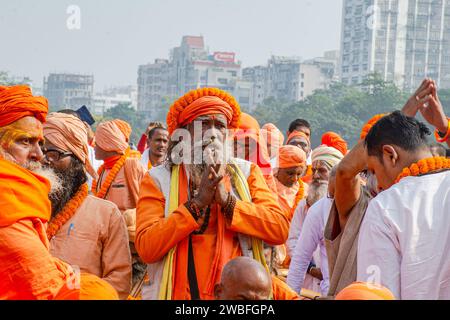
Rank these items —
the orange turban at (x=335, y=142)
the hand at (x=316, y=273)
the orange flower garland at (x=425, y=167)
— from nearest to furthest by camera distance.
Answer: the orange flower garland at (x=425, y=167) → the hand at (x=316, y=273) → the orange turban at (x=335, y=142)

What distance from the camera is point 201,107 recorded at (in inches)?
179

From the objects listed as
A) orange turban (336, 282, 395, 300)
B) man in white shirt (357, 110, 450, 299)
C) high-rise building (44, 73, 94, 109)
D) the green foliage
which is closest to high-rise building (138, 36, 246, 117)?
high-rise building (44, 73, 94, 109)

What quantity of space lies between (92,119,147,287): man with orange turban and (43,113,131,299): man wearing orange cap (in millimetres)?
2692

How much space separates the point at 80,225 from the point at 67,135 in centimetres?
49

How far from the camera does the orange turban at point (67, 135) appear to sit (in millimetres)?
4480

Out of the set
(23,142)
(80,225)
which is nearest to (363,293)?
(23,142)

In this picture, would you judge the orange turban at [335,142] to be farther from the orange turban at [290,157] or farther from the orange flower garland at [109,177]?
the orange flower garland at [109,177]

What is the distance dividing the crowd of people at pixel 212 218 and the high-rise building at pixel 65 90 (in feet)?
314

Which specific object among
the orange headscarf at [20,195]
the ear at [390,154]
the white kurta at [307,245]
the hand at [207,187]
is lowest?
the white kurta at [307,245]

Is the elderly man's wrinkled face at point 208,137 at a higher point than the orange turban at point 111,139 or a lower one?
higher

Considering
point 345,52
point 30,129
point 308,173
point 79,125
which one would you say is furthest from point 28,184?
point 345,52

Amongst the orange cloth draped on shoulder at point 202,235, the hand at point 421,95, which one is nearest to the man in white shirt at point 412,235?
the hand at point 421,95

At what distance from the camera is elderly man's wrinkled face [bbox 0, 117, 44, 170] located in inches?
142
